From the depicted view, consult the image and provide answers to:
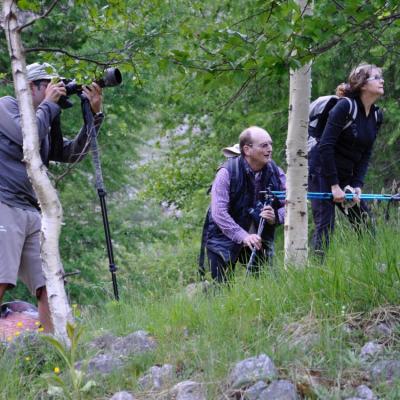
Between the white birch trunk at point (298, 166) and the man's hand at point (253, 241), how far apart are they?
0.36 metres

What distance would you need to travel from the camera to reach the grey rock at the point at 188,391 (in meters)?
3.63

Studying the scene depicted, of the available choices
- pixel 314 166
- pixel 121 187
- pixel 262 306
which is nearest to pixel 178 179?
pixel 121 187

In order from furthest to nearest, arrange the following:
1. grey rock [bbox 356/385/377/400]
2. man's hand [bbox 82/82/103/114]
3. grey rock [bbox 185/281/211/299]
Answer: man's hand [bbox 82/82/103/114]
grey rock [bbox 185/281/211/299]
grey rock [bbox 356/385/377/400]

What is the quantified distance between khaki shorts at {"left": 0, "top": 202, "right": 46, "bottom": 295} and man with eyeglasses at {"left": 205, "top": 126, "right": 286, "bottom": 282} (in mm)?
1533

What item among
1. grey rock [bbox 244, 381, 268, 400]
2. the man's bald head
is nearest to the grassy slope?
grey rock [bbox 244, 381, 268, 400]

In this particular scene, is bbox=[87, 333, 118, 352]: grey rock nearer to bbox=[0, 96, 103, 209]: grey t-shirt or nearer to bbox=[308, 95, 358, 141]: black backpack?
bbox=[0, 96, 103, 209]: grey t-shirt

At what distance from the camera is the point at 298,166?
18.1ft

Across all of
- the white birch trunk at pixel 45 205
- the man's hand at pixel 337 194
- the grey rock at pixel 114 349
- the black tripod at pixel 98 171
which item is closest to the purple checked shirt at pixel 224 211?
the man's hand at pixel 337 194

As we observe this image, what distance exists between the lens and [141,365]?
4.12 meters

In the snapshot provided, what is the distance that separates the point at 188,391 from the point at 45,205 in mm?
1408

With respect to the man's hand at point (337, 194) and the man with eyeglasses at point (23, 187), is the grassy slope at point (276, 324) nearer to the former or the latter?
the man with eyeglasses at point (23, 187)

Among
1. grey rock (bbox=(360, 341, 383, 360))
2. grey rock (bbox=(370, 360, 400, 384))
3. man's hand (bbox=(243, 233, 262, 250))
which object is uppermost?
man's hand (bbox=(243, 233, 262, 250))

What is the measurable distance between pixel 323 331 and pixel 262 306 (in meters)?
0.56

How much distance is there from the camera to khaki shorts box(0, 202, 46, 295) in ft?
16.4
